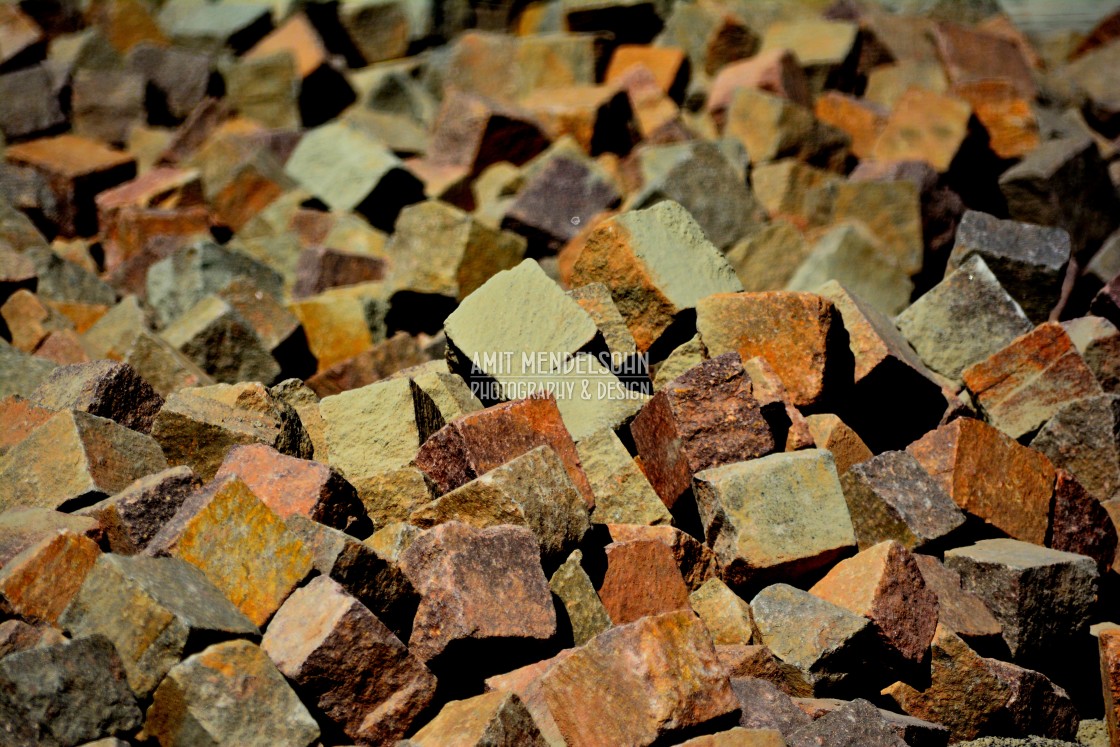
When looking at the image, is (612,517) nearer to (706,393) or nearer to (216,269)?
(706,393)

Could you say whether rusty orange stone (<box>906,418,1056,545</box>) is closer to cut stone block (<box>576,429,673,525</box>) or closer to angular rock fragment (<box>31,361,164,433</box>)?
cut stone block (<box>576,429,673,525</box>)

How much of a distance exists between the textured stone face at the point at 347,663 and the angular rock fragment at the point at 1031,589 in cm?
179

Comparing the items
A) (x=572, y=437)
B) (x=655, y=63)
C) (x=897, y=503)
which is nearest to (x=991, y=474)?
(x=897, y=503)

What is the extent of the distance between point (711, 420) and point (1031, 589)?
1.10m

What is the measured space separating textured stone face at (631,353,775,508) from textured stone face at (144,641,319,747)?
4.87 feet

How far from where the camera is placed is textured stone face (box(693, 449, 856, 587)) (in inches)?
130

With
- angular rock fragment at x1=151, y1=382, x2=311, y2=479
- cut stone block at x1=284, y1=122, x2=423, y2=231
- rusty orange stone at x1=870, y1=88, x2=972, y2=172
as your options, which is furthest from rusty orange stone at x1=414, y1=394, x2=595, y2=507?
rusty orange stone at x1=870, y1=88, x2=972, y2=172

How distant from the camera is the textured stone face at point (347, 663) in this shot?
2.62m

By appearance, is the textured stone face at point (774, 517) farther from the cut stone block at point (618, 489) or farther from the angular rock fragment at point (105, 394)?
the angular rock fragment at point (105, 394)

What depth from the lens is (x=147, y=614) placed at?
2.51 meters

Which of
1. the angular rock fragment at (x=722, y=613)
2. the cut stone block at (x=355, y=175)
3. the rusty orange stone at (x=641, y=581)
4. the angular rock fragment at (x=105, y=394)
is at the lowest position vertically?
the cut stone block at (x=355, y=175)

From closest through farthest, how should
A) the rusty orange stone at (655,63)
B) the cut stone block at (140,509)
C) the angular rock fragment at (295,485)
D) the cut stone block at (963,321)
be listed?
1. the cut stone block at (140,509)
2. the angular rock fragment at (295,485)
3. the cut stone block at (963,321)
4. the rusty orange stone at (655,63)

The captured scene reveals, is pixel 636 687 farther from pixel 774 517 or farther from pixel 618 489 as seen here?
pixel 618 489

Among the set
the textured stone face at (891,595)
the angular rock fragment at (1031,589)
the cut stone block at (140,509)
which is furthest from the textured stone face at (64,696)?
the angular rock fragment at (1031,589)
